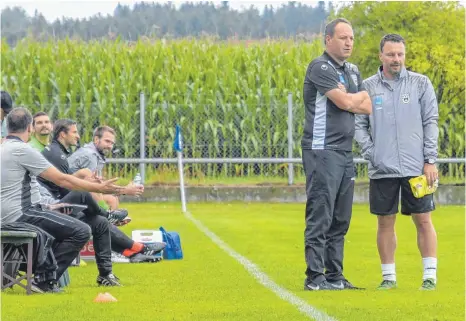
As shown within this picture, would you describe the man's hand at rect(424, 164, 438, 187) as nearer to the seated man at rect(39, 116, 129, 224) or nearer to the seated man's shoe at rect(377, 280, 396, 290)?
the seated man's shoe at rect(377, 280, 396, 290)

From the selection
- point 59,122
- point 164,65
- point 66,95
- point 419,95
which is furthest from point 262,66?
point 419,95

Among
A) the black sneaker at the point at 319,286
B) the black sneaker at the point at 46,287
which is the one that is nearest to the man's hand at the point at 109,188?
the black sneaker at the point at 46,287

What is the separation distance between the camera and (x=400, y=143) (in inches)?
445

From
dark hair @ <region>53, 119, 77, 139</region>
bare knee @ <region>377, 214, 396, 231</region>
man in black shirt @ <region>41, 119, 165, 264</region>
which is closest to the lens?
bare knee @ <region>377, 214, 396, 231</region>

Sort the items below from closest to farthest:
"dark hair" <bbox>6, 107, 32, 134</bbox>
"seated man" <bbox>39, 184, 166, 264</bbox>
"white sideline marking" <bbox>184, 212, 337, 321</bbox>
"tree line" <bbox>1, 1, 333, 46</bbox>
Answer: "white sideline marking" <bbox>184, 212, 337, 321</bbox> < "dark hair" <bbox>6, 107, 32, 134</bbox> < "seated man" <bbox>39, 184, 166, 264</bbox> < "tree line" <bbox>1, 1, 333, 46</bbox>

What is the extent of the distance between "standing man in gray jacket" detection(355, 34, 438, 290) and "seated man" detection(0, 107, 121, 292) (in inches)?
105

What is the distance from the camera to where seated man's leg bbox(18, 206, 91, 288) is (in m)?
11.5

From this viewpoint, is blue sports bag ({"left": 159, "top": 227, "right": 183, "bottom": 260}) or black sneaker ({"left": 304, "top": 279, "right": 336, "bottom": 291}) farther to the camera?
blue sports bag ({"left": 159, "top": 227, "right": 183, "bottom": 260})

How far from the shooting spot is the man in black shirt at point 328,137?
1105 centimetres

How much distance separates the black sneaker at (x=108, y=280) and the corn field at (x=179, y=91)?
614 inches

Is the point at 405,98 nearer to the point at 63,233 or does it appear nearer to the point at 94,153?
the point at 63,233

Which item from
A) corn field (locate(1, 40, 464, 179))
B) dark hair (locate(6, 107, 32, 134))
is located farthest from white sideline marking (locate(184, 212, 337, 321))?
corn field (locate(1, 40, 464, 179))

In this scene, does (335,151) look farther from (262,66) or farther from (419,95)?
(262,66)

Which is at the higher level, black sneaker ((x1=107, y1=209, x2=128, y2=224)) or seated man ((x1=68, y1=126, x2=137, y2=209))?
seated man ((x1=68, y1=126, x2=137, y2=209))
